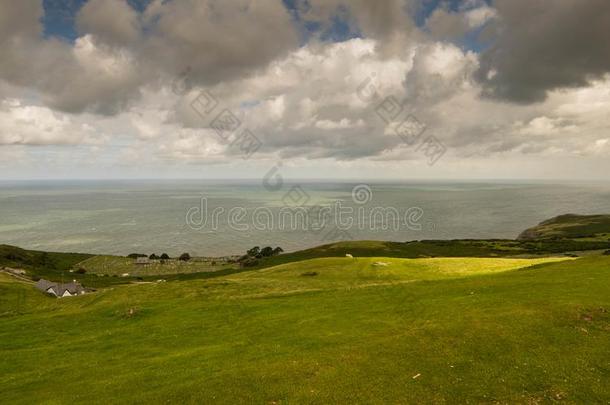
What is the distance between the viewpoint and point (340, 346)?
29.8 meters

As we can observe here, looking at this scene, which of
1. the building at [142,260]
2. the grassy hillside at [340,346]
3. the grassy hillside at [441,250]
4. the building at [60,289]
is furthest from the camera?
the building at [142,260]

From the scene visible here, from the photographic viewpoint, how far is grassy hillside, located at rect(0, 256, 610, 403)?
22781 millimetres

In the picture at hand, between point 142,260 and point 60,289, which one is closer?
point 60,289

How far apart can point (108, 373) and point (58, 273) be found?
14786 centimetres

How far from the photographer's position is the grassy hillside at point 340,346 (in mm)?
22781

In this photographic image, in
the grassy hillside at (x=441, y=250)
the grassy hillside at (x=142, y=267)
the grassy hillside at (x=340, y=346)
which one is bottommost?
the grassy hillside at (x=142, y=267)

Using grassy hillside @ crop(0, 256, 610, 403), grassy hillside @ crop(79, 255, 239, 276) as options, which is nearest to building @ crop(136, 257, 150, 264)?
grassy hillside @ crop(79, 255, 239, 276)

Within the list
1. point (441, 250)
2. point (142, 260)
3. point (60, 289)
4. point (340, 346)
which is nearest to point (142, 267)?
point (142, 260)

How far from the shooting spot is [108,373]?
97.7ft

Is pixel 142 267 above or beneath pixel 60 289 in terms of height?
beneath

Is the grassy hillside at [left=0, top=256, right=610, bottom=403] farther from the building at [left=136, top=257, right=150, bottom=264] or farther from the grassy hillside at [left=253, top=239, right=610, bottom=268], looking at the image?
the building at [left=136, top=257, right=150, bottom=264]

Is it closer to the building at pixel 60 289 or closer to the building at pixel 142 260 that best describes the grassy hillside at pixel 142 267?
the building at pixel 142 260

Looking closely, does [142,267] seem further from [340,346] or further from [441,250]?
[340,346]

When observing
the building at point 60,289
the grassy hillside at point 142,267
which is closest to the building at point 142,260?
the grassy hillside at point 142,267
